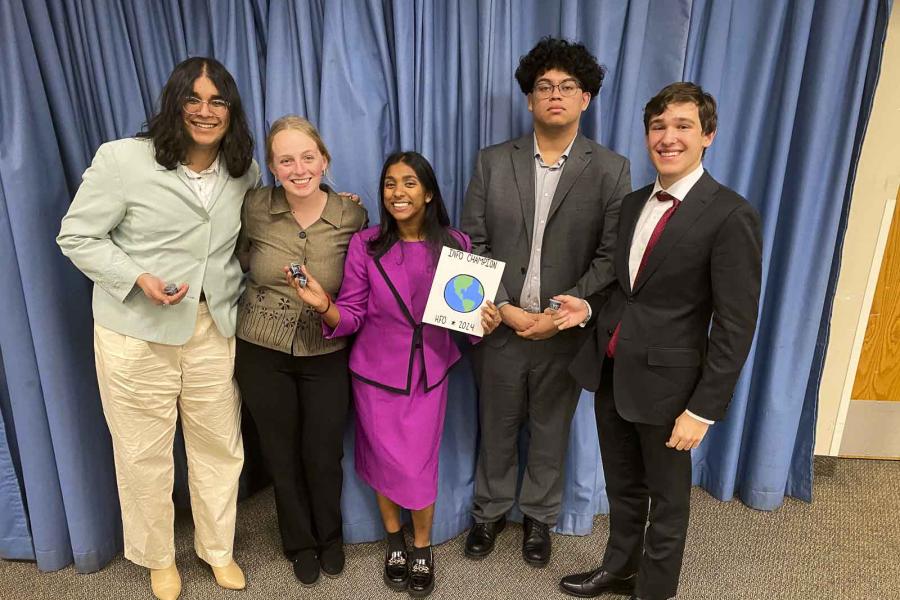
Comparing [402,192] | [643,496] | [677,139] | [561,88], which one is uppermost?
[561,88]

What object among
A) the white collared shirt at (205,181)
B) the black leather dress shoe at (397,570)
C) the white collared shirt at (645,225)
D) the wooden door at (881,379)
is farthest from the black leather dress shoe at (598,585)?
the white collared shirt at (205,181)

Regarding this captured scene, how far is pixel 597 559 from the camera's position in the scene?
7.62 feet

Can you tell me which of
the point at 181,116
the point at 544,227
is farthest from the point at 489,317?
the point at 181,116

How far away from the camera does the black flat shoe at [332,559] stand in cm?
223

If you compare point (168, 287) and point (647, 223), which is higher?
point (647, 223)

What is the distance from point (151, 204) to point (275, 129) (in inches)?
16.7

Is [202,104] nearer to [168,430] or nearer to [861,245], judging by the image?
[168,430]

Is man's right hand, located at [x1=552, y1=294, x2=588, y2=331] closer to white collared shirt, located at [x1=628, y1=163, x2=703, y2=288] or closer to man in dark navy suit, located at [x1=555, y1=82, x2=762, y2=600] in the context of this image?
man in dark navy suit, located at [x1=555, y1=82, x2=762, y2=600]

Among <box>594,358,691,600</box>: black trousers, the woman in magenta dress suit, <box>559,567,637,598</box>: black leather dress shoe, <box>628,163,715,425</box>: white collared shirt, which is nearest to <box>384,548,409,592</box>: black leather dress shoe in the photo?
the woman in magenta dress suit

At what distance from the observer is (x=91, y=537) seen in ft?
7.25

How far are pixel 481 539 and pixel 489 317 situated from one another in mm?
986

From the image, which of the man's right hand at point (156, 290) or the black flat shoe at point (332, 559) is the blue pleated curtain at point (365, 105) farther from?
the man's right hand at point (156, 290)

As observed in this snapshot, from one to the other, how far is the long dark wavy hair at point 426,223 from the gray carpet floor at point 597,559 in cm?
122

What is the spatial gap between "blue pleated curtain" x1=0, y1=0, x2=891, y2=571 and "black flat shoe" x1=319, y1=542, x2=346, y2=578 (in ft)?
0.54
